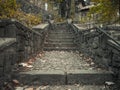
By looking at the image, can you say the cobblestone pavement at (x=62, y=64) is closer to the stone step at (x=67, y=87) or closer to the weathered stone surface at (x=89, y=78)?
the weathered stone surface at (x=89, y=78)

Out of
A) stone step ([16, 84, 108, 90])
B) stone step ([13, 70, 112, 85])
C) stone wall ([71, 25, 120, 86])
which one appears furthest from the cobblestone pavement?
stone step ([16, 84, 108, 90])

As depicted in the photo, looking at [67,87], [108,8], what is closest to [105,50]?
[67,87]

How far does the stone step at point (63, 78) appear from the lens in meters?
4.64

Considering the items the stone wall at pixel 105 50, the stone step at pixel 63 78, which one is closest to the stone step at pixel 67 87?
the stone step at pixel 63 78

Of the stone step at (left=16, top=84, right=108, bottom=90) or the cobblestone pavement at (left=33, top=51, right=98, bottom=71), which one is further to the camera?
the cobblestone pavement at (left=33, top=51, right=98, bottom=71)

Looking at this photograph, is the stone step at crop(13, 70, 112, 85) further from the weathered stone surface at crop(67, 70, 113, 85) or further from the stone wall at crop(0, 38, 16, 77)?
the stone wall at crop(0, 38, 16, 77)

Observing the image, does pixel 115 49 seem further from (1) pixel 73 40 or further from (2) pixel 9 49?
(1) pixel 73 40

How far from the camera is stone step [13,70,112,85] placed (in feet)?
15.2

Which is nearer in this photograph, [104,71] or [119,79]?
[119,79]

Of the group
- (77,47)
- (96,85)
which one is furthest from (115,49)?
(77,47)

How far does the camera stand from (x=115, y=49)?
4.63m

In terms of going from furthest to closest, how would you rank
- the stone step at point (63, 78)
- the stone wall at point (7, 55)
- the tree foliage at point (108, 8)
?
the tree foliage at point (108, 8), the stone step at point (63, 78), the stone wall at point (7, 55)

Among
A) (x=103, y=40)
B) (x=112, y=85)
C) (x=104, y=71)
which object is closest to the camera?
(x=112, y=85)

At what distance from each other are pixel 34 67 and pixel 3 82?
1585 millimetres
